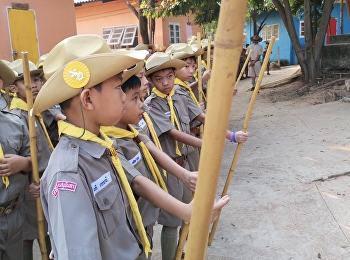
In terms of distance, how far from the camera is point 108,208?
1342 millimetres

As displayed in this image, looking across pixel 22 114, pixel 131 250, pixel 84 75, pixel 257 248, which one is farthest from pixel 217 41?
pixel 257 248

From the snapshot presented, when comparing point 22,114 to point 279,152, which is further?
point 279,152

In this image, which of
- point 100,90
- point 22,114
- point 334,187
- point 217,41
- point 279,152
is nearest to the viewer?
point 217,41

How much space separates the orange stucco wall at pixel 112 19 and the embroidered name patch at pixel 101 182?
51.3ft

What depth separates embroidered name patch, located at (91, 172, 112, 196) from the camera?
1.32 meters

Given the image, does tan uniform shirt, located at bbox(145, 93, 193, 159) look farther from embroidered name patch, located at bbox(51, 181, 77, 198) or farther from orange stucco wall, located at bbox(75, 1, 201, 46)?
orange stucco wall, located at bbox(75, 1, 201, 46)

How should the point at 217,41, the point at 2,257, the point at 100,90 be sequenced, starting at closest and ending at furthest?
1. the point at 217,41
2. the point at 100,90
3. the point at 2,257

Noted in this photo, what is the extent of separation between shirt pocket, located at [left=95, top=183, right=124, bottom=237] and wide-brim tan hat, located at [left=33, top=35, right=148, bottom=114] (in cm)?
38

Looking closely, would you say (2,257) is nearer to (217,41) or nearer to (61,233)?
(61,233)

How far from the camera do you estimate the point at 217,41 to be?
0.69 metres

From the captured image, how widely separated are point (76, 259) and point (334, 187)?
336cm

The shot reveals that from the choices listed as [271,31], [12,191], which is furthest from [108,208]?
[271,31]

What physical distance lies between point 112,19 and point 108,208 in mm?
17776

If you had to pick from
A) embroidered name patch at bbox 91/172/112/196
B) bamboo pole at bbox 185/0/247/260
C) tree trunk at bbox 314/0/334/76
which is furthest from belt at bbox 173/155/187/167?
tree trunk at bbox 314/0/334/76
